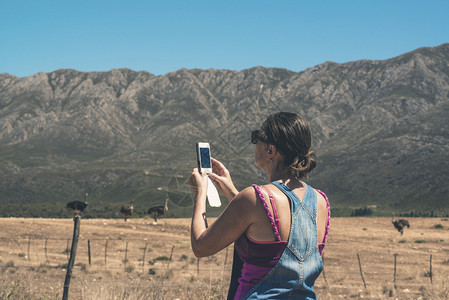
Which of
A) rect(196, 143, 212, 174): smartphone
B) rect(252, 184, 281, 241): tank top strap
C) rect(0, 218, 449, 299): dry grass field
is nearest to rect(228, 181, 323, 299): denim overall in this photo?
rect(252, 184, 281, 241): tank top strap

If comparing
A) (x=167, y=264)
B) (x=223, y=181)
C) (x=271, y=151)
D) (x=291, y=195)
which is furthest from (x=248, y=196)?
(x=167, y=264)

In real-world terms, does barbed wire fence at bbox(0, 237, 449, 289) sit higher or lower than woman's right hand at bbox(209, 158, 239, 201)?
lower

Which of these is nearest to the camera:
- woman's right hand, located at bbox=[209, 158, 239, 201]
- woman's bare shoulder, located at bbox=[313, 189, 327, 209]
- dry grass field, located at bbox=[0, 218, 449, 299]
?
woman's bare shoulder, located at bbox=[313, 189, 327, 209]

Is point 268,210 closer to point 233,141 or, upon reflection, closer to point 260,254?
point 260,254

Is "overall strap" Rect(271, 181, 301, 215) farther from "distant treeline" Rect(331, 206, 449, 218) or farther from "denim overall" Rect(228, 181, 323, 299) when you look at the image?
"distant treeline" Rect(331, 206, 449, 218)

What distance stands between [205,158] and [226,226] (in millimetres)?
678

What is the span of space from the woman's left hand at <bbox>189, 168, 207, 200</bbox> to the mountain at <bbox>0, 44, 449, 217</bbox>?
3286cm

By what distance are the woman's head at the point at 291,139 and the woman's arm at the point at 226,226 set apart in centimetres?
40

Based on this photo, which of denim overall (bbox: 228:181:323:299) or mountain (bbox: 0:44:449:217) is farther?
mountain (bbox: 0:44:449:217)

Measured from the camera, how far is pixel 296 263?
2855 millimetres

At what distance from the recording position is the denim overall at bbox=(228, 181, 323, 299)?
281 centimetres

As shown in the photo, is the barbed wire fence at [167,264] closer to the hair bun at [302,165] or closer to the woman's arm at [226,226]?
the woman's arm at [226,226]

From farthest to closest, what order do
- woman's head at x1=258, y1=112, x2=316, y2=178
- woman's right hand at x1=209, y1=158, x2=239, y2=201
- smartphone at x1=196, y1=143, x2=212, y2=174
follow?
1. woman's right hand at x1=209, y1=158, x2=239, y2=201
2. smartphone at x1=196, y1=143, x2=212, y2=174
3. woman's head at x1=258, y1=112, x2=316, y2=178

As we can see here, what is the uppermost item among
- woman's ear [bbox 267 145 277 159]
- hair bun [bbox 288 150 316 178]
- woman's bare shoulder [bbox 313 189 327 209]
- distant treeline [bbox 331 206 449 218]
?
woman's ear [bbox 267 145 277 159]
